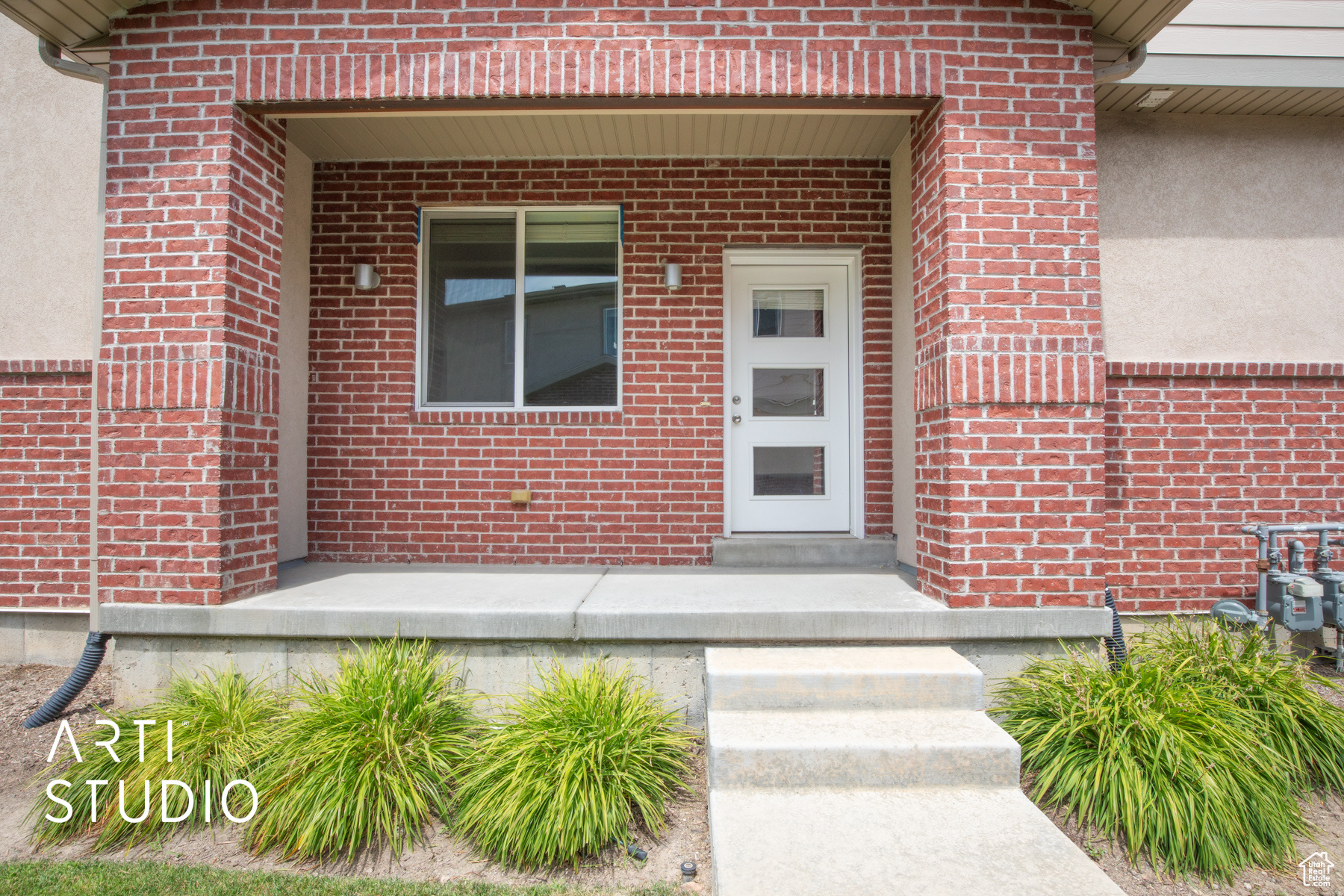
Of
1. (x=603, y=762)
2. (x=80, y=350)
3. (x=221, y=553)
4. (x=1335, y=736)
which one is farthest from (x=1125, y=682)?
(x=80, y=350)

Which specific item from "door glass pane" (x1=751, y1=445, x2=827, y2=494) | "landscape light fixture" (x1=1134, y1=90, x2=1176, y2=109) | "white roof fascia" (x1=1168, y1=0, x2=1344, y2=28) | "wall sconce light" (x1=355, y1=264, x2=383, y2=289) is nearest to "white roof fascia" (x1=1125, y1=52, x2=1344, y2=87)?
"landscape light fixture" (x1=1134, y1=90, x2=1176, y2=109)

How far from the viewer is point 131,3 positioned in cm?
382

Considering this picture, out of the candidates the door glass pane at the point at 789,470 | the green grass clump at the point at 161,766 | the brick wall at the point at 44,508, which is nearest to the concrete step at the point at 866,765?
the green grass clump at the point at 161,766

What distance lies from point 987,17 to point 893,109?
1.95 feet

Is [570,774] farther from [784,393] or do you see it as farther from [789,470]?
[784,393]

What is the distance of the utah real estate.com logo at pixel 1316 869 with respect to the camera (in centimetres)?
278

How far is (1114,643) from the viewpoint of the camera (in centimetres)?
388

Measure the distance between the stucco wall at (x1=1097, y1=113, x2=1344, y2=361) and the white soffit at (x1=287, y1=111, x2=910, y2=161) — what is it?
159cm

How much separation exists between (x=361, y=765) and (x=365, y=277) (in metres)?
3.33

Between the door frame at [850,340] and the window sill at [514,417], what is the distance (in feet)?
2.66

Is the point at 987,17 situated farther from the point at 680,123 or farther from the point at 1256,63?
the point at 1256,63

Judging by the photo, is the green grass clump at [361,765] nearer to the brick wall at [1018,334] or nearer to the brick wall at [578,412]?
the brick wall at [578,412]

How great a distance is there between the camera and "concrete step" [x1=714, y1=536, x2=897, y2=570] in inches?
195

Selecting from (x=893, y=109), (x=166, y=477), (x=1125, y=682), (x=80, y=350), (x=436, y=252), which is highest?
(x=893, y=109)
